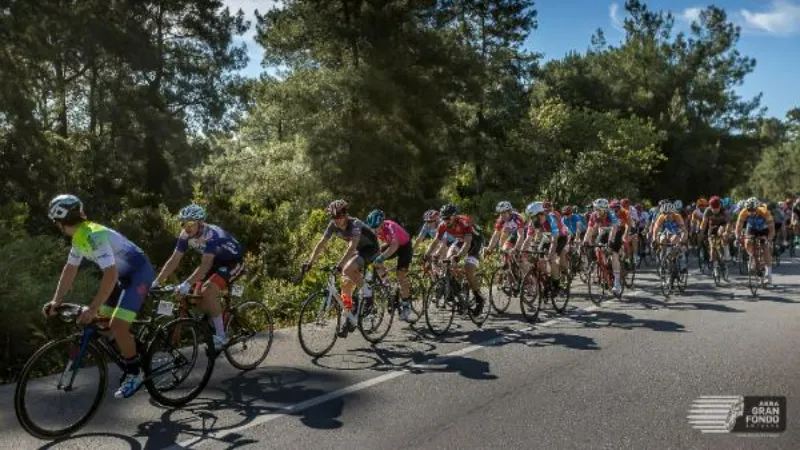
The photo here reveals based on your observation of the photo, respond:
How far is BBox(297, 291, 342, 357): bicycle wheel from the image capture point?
27.1 ft

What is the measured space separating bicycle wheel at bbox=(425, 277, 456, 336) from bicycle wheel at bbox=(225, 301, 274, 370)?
272 centimetres

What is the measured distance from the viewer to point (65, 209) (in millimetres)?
5457

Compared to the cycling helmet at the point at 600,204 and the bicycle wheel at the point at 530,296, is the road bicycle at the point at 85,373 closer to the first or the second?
the bicycle wheel at the point at 530,296

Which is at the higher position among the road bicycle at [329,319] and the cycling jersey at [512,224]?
the cycling jersey at [512,224]

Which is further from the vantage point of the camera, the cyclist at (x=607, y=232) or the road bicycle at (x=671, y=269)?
the road bicycle at (x=671, y=269)

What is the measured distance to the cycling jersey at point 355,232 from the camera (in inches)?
341

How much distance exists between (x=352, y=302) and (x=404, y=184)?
22280mm

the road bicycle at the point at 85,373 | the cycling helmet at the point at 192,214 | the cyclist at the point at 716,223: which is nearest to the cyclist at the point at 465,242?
the cycling helmet at the point at 192,214

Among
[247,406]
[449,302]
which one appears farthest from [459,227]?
[247,406]

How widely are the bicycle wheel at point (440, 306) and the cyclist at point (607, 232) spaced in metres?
4.80

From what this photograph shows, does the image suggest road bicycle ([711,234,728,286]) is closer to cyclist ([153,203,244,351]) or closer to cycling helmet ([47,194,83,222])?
cyclist ([153,203,244,351])

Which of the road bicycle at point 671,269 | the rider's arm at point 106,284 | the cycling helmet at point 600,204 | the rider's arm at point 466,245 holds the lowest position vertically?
the road bicycle at point 671,269

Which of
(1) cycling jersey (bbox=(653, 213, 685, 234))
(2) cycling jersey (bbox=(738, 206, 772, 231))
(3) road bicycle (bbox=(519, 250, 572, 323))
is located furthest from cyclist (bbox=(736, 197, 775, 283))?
(3) road bicycle (bbox=(519, 250, 572, 323))

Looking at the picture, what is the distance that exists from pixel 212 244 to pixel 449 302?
13.9ft
